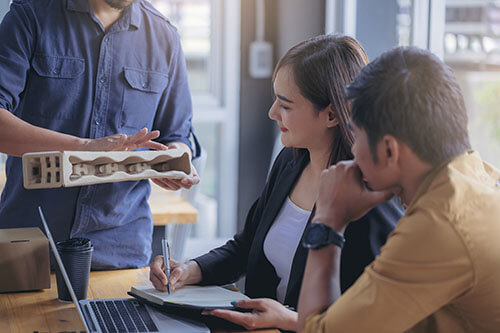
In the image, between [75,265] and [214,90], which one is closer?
[75,265]

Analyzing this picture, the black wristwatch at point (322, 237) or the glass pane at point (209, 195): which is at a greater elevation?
the black wristwatch at point (322, 237)

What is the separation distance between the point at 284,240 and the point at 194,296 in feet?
1.05

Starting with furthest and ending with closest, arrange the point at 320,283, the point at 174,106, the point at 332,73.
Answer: the point at 174,106 → the point at 332,73 → the point at 320,283

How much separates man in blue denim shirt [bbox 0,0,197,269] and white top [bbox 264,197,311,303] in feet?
0.92

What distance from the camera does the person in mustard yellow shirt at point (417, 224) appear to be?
38.4 inches

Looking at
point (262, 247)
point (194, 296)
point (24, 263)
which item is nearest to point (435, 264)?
point (194, 296)

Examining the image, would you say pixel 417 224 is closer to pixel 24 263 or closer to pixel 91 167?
pixel 91 167


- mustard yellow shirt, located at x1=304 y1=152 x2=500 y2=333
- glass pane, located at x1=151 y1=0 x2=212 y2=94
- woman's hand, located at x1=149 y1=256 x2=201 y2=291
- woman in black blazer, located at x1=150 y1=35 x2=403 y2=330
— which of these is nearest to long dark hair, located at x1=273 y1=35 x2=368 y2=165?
woman in black blazer, located at x1=150 y1=35 x2=403 y2=330

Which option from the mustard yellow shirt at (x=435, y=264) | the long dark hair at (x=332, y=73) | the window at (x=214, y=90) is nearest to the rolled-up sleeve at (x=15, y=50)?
the long dark hair at (x=332, y=73)

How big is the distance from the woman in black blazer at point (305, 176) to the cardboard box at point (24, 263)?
29 centimetres

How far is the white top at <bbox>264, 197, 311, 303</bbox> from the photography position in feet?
5.36

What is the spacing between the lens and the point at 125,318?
1355 millimetres

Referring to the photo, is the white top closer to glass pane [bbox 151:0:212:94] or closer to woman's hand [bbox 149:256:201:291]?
woman's hand [bbox 149:256:201:291]

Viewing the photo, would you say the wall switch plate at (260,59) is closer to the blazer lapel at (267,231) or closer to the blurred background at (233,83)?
the blurred background at (233,83)
